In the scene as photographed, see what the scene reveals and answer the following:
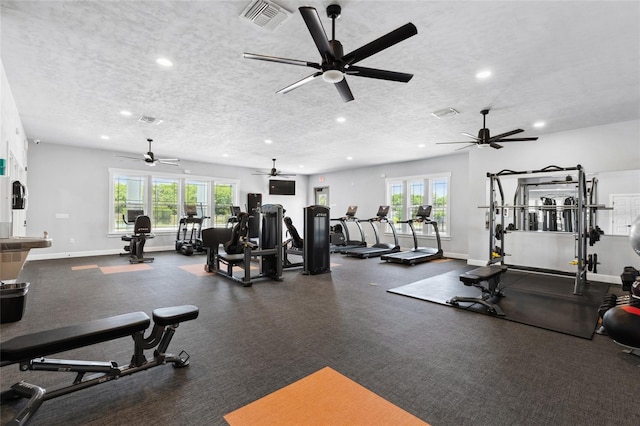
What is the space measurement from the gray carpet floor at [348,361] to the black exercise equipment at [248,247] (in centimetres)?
84

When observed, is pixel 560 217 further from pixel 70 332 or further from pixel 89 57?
pixel 89 57

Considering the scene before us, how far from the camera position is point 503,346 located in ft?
8.92

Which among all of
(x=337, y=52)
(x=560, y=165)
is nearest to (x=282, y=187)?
(x=560, y=165)

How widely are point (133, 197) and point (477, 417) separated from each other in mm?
9749

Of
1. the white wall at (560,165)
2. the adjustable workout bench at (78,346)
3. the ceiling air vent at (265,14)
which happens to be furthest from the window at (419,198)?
the adjustable workout bench at (78,346)

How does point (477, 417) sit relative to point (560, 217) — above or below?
below

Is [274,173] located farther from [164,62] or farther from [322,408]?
[322,408]

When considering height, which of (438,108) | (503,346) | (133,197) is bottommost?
(503,346)

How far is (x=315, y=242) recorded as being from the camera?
589cm

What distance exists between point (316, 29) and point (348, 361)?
259 centimetres

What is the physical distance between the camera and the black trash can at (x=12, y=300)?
2.97 meters

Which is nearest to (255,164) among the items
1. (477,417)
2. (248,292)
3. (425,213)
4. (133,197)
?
(133,197)

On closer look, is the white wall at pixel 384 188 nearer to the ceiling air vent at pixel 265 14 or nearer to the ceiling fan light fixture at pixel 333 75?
the ceiling fan light fixture at pixel 333 75

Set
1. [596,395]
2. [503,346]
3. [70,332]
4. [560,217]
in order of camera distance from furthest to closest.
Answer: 1. [560,217]
2. [503,346]
3. [596,395]
4. [70,332]
